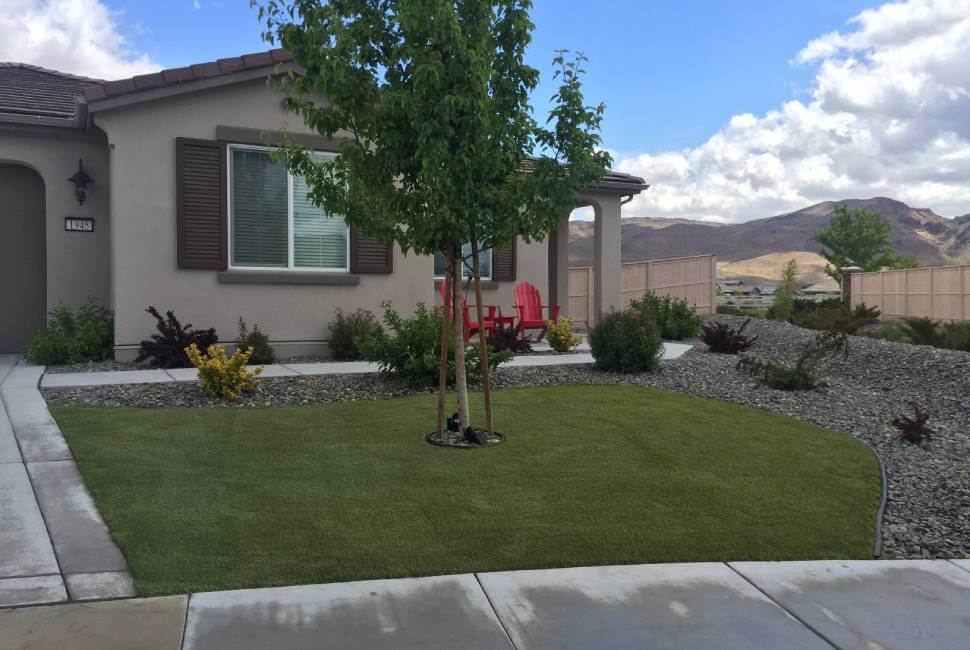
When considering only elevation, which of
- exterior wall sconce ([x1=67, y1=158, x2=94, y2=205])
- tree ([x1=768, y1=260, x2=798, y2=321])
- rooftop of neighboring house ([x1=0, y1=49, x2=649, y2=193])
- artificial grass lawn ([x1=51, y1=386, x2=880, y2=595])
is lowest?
artificial grass lawn ([x1=51, y1=386, x2=880, y2=595])

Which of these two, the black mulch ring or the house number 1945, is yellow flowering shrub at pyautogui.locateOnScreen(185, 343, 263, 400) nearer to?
the black mulch ring

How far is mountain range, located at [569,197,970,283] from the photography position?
364ft

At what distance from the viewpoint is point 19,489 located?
494cm

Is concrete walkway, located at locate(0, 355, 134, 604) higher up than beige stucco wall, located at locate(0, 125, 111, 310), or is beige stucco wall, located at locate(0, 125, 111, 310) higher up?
beige stucco wall, located at locate(0, 125, 111, 310)

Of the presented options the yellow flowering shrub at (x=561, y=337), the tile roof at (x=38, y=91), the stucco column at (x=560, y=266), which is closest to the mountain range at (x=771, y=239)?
the stucco column at (x=560, y=266)

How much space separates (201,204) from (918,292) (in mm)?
21587

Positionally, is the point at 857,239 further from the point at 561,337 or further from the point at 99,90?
the point at 99,90

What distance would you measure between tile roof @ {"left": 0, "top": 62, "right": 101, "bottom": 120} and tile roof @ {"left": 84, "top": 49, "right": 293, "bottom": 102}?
48 cm

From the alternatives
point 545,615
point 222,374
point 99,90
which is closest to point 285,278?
point 222,374

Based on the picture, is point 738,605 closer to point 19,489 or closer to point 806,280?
point 19,489

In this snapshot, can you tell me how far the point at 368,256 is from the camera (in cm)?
1116

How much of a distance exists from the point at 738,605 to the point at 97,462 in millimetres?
4321

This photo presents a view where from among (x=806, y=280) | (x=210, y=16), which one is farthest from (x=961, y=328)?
(x=806, y=280)

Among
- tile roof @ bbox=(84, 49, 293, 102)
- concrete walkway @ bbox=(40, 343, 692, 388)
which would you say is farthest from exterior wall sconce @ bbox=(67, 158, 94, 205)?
concrete walkway @ bbox=(40, 343, 692, 388)
